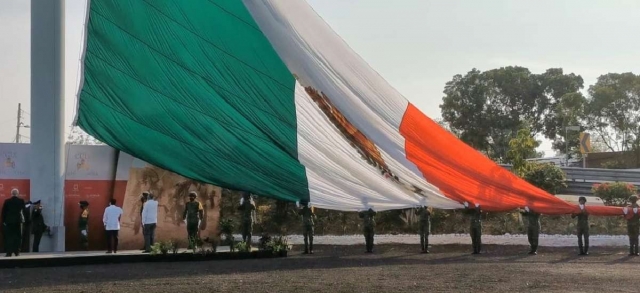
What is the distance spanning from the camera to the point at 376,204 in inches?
685

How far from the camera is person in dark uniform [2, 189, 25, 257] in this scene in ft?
50.2

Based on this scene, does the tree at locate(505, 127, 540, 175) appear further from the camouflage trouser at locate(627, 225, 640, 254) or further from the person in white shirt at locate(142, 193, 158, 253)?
the person in white shirt at locate(142, 193, 158, 253)

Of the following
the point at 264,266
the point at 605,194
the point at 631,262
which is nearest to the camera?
the point at 264,266

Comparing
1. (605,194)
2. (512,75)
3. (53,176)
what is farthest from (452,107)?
(53,176)

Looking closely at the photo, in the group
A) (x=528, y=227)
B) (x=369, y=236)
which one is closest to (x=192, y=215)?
(x=369, y=236)

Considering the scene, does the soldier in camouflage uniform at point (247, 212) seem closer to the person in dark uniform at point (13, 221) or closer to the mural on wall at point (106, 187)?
the mural on wall at point (106, 187)

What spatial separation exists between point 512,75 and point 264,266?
1686 inches

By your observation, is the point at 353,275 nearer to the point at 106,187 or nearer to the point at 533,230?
the point at 533,230

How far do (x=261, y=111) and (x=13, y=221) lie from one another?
5251 mm

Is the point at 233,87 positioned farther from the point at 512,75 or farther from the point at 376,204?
the point at 512,75

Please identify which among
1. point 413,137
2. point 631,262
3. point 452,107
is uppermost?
point 452,107

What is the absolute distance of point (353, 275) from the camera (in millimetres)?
12797

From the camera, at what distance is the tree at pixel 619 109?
52156 mm

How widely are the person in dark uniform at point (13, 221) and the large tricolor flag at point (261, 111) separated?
7.52 ft
